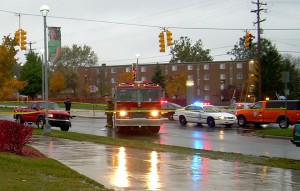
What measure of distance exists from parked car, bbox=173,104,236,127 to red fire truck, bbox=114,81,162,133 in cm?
647

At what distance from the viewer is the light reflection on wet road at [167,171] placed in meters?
9.23

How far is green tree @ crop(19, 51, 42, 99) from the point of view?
210ft

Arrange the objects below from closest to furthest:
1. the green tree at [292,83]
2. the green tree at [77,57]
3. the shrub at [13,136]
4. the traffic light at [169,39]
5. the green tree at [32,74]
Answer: the shrub at [13,136] < the traffic light at [169,39] < the green tree at [32,74] < the green tree at [292,83] < the green tree at [77,57]

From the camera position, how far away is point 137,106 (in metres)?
24.0

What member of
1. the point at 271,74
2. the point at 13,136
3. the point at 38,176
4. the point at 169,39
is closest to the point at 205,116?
the point at 169,39

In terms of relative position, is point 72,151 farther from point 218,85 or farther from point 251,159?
point 218,85

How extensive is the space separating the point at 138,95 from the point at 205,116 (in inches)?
299

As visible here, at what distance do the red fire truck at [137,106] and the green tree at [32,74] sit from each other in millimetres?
41817

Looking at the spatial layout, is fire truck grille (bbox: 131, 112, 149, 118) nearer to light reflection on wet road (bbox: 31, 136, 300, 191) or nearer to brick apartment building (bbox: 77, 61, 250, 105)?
light reflection on wet road (bbox: 31, 136, 300, 191)

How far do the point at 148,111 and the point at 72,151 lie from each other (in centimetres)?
938

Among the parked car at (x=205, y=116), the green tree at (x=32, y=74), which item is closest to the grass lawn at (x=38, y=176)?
the parked car at (x=205, y=116)

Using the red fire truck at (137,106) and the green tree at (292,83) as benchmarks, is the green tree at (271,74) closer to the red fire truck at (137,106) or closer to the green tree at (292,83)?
the green tree at (292,83)

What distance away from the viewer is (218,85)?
90938 mm

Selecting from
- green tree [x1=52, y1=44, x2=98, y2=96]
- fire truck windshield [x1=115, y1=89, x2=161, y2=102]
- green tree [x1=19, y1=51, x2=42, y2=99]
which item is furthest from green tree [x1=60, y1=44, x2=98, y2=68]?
fire truck windshield [x1=115, y1=89, x2=161, y2=102]
